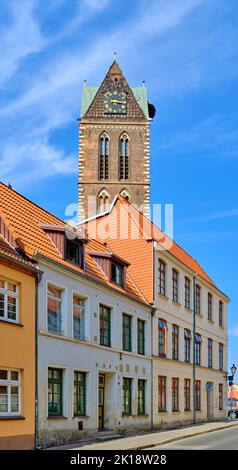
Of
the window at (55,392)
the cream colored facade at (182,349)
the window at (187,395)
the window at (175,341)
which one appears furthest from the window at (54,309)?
the window at (187,395)

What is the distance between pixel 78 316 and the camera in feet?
87.9

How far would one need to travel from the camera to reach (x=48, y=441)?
23.3m

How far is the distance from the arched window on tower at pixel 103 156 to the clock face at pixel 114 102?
3202 millimetres

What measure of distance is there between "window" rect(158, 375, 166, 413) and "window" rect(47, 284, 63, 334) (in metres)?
12.3

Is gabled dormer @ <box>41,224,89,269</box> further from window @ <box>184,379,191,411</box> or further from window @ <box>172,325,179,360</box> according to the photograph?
window @ <box>184,379,191,411</box>

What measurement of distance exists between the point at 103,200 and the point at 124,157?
22.1 feet

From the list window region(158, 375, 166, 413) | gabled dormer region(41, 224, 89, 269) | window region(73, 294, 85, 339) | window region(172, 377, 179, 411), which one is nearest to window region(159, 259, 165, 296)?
window region(158, 375, 166, 413)

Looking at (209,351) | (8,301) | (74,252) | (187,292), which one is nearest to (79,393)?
(74,252)

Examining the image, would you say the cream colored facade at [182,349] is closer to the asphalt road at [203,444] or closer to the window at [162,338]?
the window at [162,338]

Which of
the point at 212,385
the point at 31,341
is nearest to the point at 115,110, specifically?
the point at 212,385

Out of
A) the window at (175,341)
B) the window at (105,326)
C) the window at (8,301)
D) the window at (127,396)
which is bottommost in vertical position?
the window at (127,396)

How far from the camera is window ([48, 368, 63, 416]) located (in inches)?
952

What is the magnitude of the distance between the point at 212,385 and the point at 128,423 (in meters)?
16.8

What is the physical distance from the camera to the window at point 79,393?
86.3ft
